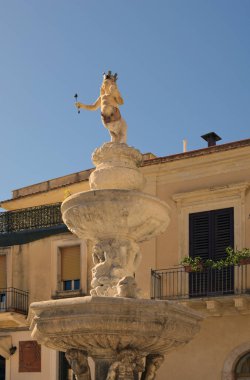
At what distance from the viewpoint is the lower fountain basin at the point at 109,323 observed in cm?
884

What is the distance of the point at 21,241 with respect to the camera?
25.4 m

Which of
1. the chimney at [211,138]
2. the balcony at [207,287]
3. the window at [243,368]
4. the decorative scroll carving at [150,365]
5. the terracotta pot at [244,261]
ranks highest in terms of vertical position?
the chimney at [211,138]

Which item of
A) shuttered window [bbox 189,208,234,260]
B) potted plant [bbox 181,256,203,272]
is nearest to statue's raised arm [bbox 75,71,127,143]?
potted plant [bbox 181,256,203,272]

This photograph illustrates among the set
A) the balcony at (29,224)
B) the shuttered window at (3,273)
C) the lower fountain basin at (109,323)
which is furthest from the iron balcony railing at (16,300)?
the lower fountain basin at (109,323)

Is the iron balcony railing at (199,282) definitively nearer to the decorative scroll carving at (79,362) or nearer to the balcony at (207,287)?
the balcony at (207,287)

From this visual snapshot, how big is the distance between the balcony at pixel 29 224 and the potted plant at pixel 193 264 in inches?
214

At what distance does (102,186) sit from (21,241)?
14.8m

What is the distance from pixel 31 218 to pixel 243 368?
9300 millimetres

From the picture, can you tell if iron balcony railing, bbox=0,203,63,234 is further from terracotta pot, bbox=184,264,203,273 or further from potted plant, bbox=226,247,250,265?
potted plant, bbox=226,247,250,265

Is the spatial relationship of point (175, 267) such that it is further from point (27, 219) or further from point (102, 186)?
point (102, 186)

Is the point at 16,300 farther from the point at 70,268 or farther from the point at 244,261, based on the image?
the point at 244,261

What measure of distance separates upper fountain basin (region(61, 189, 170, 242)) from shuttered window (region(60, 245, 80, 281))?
512 inches

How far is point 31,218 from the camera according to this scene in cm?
2588

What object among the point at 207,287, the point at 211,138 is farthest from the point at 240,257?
the point at 211,138
